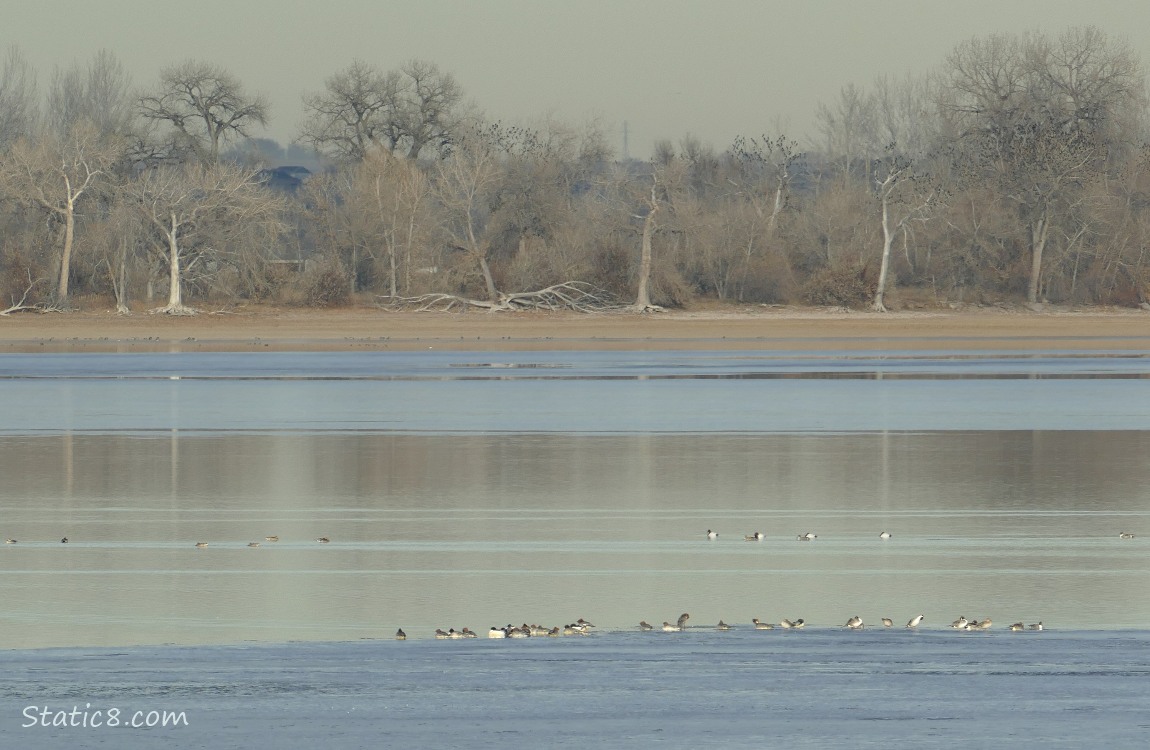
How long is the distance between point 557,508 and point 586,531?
1286mm

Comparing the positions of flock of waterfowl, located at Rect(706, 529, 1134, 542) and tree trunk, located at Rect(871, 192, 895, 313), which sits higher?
tree trunk, located at Rect(871, 192, 895, 313)

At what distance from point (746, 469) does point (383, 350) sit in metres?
26.0

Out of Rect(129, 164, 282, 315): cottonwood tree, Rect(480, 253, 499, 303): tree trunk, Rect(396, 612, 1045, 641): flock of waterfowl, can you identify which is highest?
Rect(129, 164, 282, 315): cottonwood tree

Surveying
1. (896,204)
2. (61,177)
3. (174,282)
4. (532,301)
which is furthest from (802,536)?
(61,177)

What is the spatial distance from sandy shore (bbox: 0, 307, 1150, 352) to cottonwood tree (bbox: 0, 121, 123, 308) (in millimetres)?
2640

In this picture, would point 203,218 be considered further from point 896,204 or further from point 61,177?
point 896,204

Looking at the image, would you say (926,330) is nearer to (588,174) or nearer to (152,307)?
(588,174)

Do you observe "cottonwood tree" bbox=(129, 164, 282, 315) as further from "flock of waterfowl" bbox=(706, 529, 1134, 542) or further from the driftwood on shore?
"flock of waterfowl" bbox=(706, 529, 1134, 542)

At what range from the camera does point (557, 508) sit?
1295cm

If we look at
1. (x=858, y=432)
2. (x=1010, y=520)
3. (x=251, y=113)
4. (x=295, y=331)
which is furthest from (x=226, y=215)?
(x=1010, y=520)

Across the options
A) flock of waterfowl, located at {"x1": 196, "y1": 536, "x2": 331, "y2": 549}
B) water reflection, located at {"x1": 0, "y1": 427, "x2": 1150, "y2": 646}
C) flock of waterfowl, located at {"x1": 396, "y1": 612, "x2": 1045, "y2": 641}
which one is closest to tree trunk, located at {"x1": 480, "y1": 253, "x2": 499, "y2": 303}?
water reflection, located at {"x1": 0, "y1": 427, "x2": 1150, "y2": 646}

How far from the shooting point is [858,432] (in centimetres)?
A: 1916

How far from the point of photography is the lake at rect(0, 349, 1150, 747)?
25.1 feet

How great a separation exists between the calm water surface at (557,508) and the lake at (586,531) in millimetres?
41
